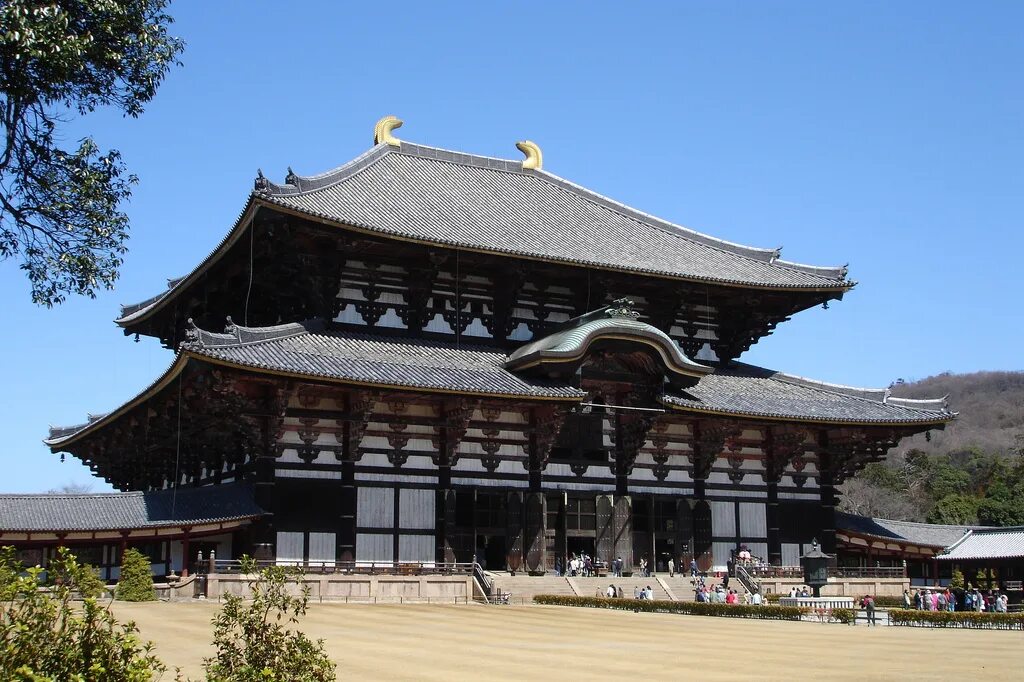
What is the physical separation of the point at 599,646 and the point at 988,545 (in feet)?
143

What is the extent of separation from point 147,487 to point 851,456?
1204 inches

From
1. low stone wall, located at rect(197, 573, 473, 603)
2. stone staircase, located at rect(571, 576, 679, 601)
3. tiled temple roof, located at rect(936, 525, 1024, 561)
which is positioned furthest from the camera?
tiled temple roof, located at rect(936, 525, 1024, 561)

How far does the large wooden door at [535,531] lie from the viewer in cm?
4162

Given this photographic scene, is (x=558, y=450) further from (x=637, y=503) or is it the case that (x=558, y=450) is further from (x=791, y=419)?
(x=791, y=419)

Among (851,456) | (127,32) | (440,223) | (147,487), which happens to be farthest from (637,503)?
(127,32)

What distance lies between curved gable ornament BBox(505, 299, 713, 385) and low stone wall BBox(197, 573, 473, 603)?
8.26 meters

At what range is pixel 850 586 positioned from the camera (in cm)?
4538

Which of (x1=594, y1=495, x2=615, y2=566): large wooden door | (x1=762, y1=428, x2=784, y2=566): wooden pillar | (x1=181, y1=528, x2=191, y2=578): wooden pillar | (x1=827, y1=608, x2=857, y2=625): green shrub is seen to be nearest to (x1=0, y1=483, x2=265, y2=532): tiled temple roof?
(x1=181, y1=528, x2=191, y2=578): wooden pillar

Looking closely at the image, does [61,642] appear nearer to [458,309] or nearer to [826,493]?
[458,309]

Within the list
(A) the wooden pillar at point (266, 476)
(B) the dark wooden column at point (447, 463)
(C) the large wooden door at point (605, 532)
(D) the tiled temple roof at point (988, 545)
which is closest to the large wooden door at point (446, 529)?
(B) the dark wooden column at point (447, 463)

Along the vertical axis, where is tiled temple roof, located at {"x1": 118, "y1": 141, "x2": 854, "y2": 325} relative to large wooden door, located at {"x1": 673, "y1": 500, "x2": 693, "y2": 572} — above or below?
above

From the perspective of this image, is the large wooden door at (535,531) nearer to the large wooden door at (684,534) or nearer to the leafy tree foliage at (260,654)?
the large wooden door at (684,534)

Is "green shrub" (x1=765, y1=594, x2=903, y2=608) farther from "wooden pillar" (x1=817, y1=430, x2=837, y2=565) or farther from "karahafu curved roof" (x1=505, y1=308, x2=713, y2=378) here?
"karahafu curved roof" (x1=505, y1=308, x2=713, y2=378)

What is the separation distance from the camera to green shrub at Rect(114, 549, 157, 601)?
33406 millimetres
